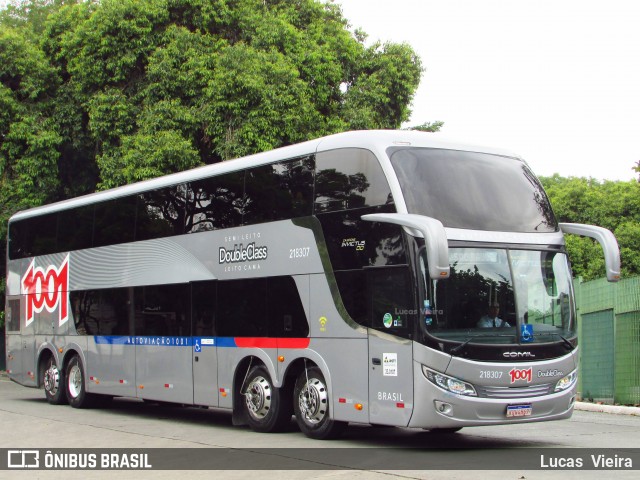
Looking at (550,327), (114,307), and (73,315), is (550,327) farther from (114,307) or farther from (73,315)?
(73,315)

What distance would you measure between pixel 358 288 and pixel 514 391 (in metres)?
2.38

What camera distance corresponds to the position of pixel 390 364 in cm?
1221

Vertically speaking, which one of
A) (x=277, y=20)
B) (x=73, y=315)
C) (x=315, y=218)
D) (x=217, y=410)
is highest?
(x=277, y=20)

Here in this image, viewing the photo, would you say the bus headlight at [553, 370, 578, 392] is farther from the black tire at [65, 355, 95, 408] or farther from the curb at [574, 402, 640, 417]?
→ the black tire at [65, 355, 95, 408]

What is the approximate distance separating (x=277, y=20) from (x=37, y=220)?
12053 mm

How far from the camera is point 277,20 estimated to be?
30656 mm

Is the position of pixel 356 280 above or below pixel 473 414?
above

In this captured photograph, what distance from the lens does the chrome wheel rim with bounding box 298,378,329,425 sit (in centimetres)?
1344

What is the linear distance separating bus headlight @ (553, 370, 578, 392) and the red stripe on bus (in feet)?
11.3

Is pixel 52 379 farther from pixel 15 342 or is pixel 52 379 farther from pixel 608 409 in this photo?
pixel 608 409

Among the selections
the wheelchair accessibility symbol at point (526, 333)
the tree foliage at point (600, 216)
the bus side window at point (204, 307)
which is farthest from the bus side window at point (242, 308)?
the tree foliage at point (600, 216)

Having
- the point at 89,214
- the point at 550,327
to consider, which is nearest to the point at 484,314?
the point at 550,327

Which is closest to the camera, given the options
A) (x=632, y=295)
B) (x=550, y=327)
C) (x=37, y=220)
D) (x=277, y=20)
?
(x=550, y=327)

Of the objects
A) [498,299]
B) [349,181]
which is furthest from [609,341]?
[349,181]
